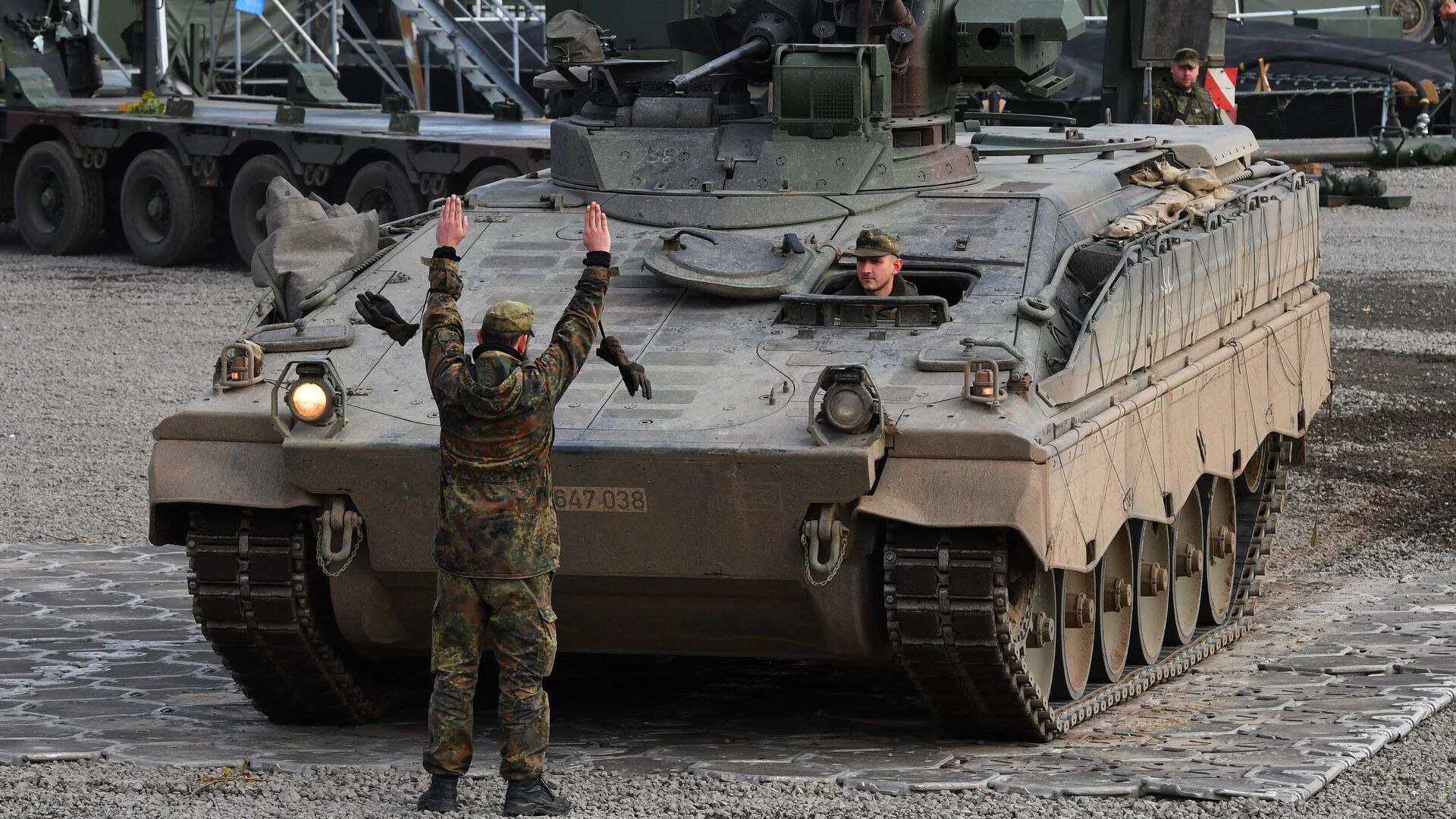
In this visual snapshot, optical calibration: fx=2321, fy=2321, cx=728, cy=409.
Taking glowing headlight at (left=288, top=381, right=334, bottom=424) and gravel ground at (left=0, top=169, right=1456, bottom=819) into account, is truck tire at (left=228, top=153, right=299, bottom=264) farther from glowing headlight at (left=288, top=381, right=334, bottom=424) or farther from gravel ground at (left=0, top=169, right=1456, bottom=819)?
glowing headlight at (left=288, top=381, right=334, bottom=424)

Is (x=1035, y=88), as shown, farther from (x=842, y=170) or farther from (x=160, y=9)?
(x=160, y=9)

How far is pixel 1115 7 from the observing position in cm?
1486

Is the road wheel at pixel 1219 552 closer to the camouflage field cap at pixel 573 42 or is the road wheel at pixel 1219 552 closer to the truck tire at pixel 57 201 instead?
the camouflage field cap at pixel 573 42

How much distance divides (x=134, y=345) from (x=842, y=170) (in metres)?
9.98

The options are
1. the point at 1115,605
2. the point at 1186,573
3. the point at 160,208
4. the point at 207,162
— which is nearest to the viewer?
the point at 1115,605

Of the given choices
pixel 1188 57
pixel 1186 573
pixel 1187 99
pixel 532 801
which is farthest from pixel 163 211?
pixel 532 801

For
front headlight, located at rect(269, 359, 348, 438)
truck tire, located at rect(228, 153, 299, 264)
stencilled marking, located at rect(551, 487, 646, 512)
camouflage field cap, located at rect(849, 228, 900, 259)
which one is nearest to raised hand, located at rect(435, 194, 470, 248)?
front headlight, located at rect(269, 359, 348, 438)

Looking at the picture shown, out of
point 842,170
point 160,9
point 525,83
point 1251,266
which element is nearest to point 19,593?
point 842,170

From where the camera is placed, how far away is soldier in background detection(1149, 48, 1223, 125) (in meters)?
15.0

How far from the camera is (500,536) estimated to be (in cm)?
671

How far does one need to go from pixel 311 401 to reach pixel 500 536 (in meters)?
1.11

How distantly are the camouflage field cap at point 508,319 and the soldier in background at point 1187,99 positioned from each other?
898cm

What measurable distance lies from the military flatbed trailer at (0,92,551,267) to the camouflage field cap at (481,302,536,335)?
39.7 feet

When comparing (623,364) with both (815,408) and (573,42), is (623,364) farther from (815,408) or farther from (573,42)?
(573,42)
